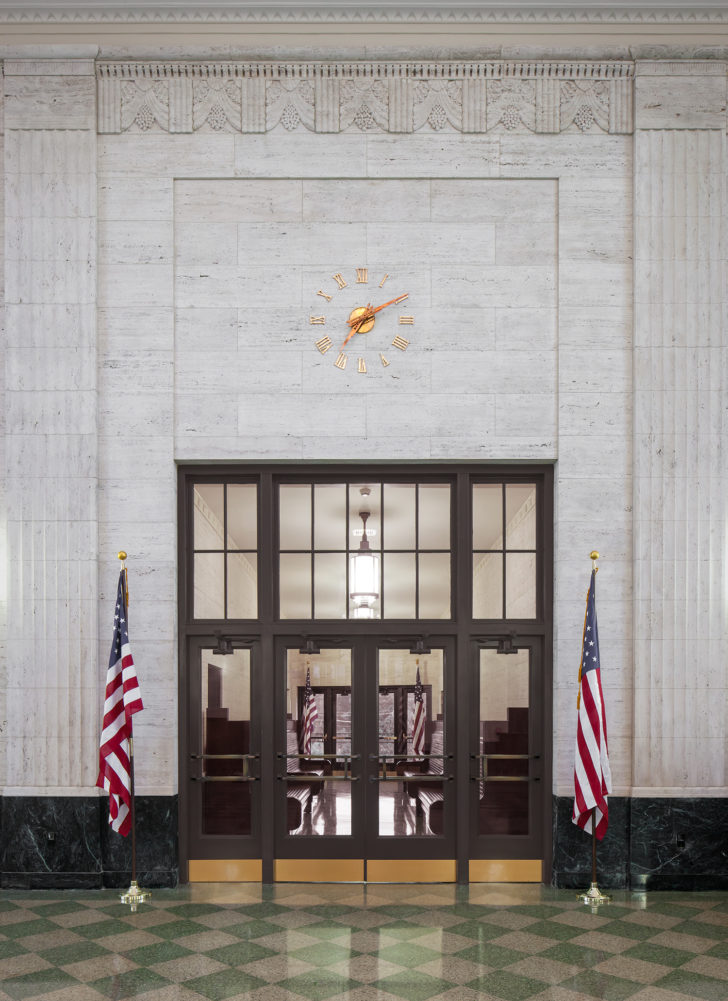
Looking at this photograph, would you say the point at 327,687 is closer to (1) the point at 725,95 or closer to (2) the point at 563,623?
(2) the point at 563,623

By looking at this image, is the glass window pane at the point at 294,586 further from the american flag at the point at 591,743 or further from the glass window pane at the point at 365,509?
the american flag at the point at 591,743

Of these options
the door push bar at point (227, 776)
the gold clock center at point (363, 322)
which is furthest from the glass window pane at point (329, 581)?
the gold clock center at point (363, 322)

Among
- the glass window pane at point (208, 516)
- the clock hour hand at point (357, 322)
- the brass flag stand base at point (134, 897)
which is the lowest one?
the brass flag stand base at point (134, 897)

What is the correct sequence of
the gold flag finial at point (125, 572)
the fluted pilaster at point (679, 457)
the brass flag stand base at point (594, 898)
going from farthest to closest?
1. the fluted pilaster at point (679, 457)
2. the gold flag finial at point (125, 572)
3. the brass flag stand base at point (594, 898)

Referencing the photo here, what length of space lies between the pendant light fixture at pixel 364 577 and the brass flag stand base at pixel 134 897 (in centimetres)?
304

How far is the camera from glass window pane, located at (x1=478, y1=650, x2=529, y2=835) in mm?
8898

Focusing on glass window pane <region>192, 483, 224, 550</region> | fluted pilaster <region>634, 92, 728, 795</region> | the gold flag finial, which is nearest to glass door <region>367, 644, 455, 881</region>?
fluted pilaster <region>634, 92, 728, 795</region>

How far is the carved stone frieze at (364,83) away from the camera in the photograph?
352 inches

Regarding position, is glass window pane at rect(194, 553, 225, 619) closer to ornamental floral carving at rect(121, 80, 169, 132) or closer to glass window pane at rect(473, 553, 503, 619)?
glass window pane at rect(473, 553, 503, 619)

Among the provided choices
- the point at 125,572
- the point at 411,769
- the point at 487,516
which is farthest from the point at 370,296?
the point at 411,769

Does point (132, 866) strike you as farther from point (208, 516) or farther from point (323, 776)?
point (208, 516)

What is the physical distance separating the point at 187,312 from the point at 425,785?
16.3ft

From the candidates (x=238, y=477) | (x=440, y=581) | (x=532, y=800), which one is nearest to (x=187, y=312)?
(x=238, y=477)

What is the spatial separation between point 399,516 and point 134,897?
4.08 meters
